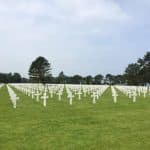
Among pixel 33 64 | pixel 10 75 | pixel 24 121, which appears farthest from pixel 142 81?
pixel 24 121

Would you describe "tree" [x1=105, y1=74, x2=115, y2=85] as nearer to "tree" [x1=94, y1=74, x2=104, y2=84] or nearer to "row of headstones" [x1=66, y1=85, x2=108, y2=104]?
"tree" [x1=94, y1=74, x2=104, y2=84]

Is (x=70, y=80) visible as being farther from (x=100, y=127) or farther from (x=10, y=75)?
(x=100, y=127)

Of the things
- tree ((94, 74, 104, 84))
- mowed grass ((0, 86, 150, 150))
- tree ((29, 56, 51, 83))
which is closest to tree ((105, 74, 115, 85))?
tree ((94, 74, 104, 84))

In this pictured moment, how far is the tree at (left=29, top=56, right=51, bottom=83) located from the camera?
408 ft

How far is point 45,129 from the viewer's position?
12898mm

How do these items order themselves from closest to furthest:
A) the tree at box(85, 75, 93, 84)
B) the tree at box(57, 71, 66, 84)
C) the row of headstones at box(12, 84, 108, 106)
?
1. the row of headstones at box(12, 84, 108, 106)
2. the tree at box(85, 75, 93, 84)
3. the tree at box(57, 71, 66, 84)

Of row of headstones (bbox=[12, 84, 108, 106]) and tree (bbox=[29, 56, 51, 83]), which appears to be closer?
row of headstones (bbox=[12, 84, 108, 106])

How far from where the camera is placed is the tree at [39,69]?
12438cm

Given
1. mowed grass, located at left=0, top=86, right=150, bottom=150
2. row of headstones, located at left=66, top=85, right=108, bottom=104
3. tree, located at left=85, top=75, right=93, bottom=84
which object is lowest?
mowed grass, located at left=0, top=86, right=150, bottom=150

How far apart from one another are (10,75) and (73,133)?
134115 mm

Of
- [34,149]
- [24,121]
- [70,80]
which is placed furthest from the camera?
[70,80]

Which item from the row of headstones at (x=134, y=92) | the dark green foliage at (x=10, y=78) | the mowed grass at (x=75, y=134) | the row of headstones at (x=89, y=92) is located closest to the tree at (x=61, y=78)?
the dark green foliage at (x=10, y=78)

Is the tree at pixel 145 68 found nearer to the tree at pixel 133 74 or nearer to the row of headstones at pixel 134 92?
the tree at pixel 133 74

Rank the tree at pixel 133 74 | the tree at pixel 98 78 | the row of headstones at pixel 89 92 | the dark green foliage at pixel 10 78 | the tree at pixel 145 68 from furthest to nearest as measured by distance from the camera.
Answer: the dark green foliage at pixel 10 78 < the tree at pixel 98 78 < the tree at pixel 133 74 < the tree at pixel 145 68 < the row of headstones at pixel 89 92
